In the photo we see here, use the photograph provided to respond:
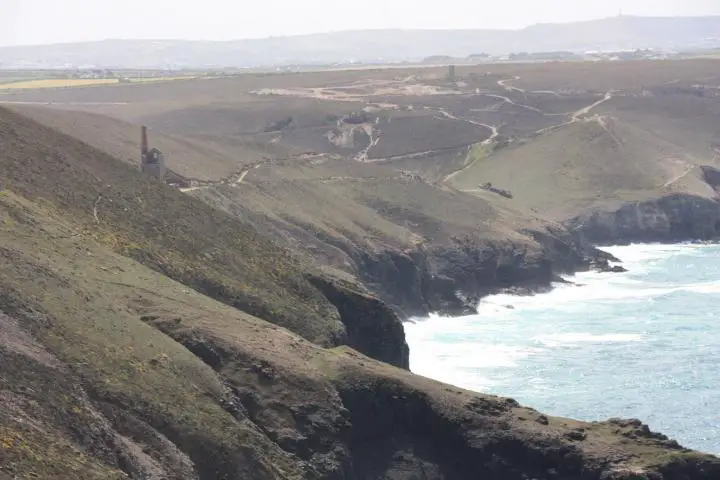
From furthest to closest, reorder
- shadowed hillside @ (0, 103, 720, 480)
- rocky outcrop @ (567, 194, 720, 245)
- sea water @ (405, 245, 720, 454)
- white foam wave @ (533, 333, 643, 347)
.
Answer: rocky outcrop @ (567, 194, 720, 245)
white foam wave @ (533, 333, 643, 347)
sea water @ (405, 245, 720, 454)
shadowed hillside @ (0, 103, 720, 480)

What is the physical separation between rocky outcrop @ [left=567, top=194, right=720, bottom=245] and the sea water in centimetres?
1592

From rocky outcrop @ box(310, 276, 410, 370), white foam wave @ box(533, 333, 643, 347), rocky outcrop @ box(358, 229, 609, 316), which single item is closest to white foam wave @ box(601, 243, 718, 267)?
rocky outcrop @ box(358, 229, 609, 316)

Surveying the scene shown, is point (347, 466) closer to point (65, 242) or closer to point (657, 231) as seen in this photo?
point (65, 242)

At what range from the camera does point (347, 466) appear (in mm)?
42250

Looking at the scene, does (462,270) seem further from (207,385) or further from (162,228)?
(207,385)

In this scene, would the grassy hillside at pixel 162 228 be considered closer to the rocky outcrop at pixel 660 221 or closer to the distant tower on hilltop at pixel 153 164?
the distant tower on hilltop at pixel 153 164

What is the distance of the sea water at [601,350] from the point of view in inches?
2389

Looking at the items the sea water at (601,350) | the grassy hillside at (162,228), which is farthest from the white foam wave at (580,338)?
the grassy hillside at (162,228)

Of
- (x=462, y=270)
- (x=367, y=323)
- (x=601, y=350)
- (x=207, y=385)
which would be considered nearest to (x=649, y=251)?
(x=462, y=270)

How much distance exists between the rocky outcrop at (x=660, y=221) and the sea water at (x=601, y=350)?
627 inches

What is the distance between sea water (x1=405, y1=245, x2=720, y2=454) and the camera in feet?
199


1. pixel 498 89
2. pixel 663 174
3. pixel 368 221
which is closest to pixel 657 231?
pixel 663 174

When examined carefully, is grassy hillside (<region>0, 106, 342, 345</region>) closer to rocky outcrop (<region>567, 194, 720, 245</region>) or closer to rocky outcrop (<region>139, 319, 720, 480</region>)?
rocky outcrop (<region>139, 319, 720, 480</region>)

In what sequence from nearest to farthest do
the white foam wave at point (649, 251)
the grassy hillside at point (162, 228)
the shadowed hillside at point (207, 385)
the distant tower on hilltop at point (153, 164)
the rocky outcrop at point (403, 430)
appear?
1. the shadowed hillside at point (207, 385)
2. the rocky outcrop at point (403, 430)
3. the grassy hillside at point (162, 228)
4. the distant tower on hilltop at point (153, 164)
5. the white foam wave at point (649, 251)
